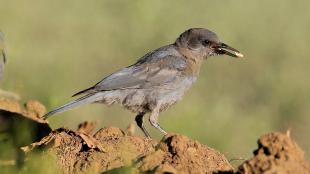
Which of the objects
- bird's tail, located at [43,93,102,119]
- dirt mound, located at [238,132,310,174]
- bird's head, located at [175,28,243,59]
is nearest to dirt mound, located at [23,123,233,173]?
dirt mound, located at [238,132,310,174]

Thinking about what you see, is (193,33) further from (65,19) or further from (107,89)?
(65,19)

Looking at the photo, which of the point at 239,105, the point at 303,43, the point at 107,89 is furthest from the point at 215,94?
the point at 107,89

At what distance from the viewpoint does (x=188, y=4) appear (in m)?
19.8

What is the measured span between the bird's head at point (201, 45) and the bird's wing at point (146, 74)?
6.4 inches

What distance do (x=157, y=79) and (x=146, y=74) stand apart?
12cm

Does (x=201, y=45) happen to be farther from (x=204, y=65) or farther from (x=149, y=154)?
(x=204, y=65)

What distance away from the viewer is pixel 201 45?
36.2 ft

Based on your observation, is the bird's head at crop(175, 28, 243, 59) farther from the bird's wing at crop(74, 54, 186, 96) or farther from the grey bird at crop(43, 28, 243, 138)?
the bird's wing at crop(74, 54, 186, 96)

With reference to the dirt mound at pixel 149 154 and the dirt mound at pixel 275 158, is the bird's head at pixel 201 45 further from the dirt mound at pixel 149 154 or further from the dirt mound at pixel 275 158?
the dirt mound at pixel 275 158

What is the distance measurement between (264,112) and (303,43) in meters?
3.52

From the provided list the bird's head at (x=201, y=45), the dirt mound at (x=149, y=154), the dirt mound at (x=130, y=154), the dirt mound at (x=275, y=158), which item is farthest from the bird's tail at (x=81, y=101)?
the dirt mound at (x=275, y=158)

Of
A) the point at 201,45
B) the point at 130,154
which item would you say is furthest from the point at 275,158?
the point at 201,45

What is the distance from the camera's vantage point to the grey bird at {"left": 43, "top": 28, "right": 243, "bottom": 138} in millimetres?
10391

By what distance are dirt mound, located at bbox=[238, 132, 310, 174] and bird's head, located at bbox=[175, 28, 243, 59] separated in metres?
4.44
